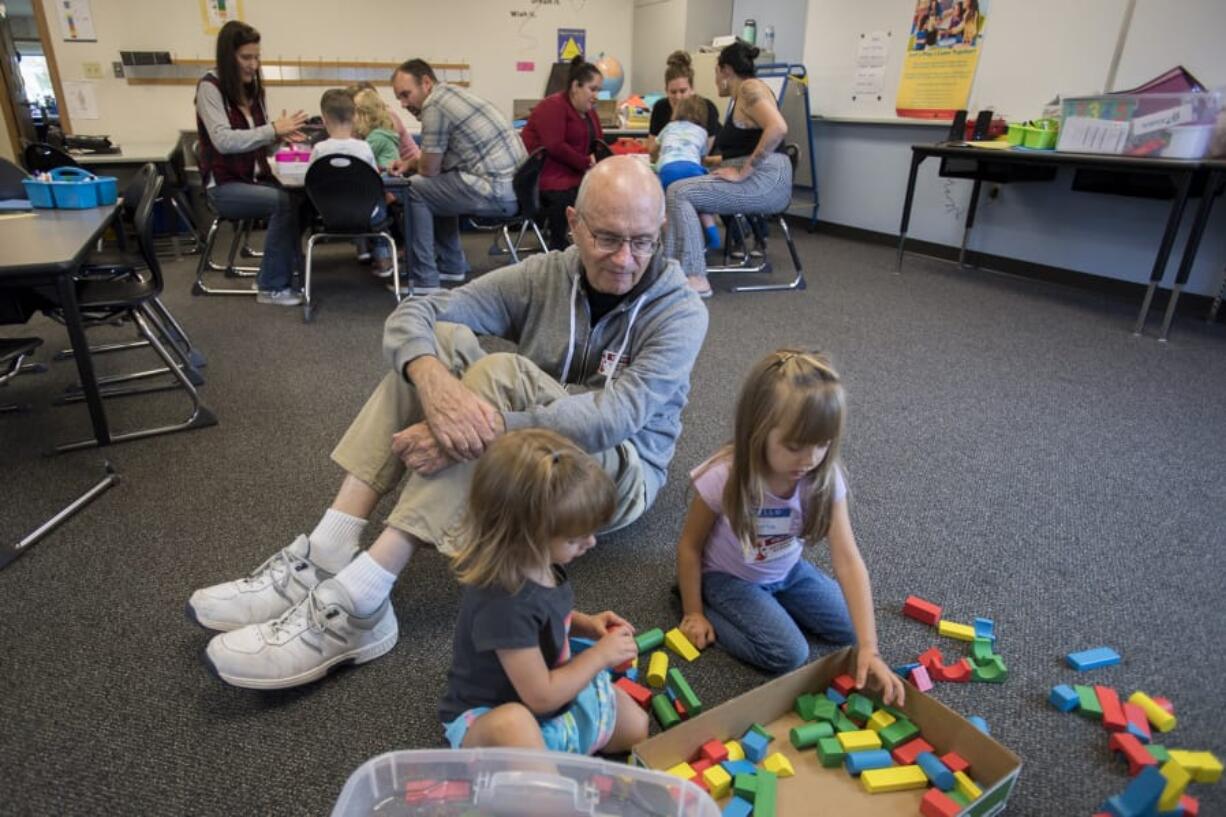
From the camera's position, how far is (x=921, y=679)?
4.49 ft

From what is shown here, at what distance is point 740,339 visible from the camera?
346 centimetres

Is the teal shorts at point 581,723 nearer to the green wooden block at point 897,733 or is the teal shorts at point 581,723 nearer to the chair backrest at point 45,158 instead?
the green wooden block at point 897,733

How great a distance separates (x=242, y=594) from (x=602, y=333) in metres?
0.89

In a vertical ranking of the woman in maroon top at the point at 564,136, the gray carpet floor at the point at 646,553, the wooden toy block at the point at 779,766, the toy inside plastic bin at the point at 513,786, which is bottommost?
the gray carpet floor at the point at 646,553

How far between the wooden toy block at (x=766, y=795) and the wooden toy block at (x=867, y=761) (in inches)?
5.3

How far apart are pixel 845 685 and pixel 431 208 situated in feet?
11.4

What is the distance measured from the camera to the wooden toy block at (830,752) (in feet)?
3.89

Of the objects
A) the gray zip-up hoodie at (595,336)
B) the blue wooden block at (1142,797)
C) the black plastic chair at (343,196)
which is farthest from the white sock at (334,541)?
the black plastic chair at (343,196)

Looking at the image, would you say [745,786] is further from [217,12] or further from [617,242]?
[217,12]

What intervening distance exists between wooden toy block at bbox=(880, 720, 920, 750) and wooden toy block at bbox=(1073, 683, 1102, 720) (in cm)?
33

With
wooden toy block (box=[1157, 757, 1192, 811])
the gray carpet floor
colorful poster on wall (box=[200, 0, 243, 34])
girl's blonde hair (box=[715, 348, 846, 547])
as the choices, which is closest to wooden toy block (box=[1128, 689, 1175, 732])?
the gray carpet floor

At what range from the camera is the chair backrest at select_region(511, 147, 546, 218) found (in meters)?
4.00

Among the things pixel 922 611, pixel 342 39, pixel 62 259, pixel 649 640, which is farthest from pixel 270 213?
pixel 922 611

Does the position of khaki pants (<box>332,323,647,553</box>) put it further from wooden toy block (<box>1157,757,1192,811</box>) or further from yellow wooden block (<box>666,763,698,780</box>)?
wooden toy block (<box>1157,757,1192,811</box>)
